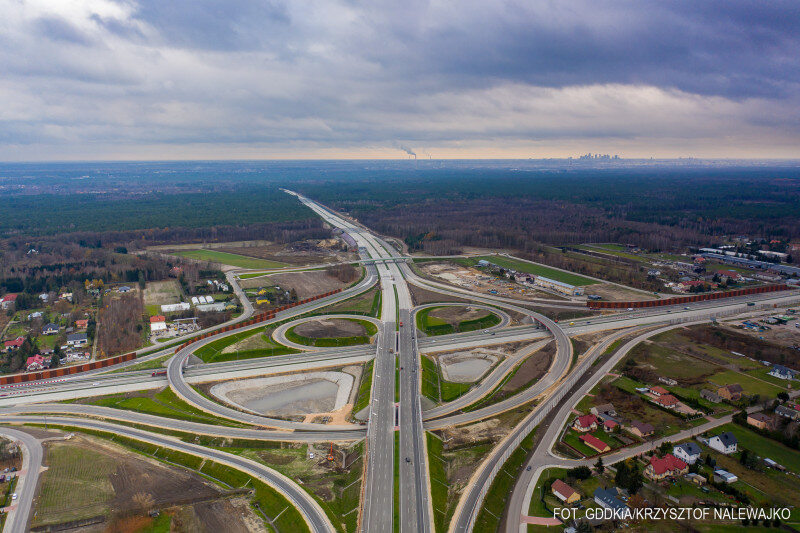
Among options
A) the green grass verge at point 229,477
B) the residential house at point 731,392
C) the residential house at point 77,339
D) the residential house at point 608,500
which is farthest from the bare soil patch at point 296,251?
Result: the residential house at point 608,500

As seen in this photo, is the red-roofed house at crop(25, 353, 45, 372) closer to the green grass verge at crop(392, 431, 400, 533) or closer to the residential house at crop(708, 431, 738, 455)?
the green grass verge at crop(392, 431, 400, 533)

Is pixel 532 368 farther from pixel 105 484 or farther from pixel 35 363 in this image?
pixel 35 363

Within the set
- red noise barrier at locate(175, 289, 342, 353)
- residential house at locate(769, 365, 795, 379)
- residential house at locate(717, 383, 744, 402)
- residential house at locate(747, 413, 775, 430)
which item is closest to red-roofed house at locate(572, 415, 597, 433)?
residential house at locate(747, 413, 775, 430)

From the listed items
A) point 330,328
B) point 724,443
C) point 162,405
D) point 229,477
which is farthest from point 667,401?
point 162,405

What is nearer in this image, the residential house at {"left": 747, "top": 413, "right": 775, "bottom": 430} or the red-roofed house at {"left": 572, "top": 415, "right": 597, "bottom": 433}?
the residential house at {"left": 747, "top": 413, "right": 775, "bottom": 430}

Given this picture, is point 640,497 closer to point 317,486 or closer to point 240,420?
point 317,486

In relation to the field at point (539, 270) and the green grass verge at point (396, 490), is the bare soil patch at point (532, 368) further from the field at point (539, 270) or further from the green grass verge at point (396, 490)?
the field at point (539, 270)

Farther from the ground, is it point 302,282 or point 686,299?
→ point 302,282
